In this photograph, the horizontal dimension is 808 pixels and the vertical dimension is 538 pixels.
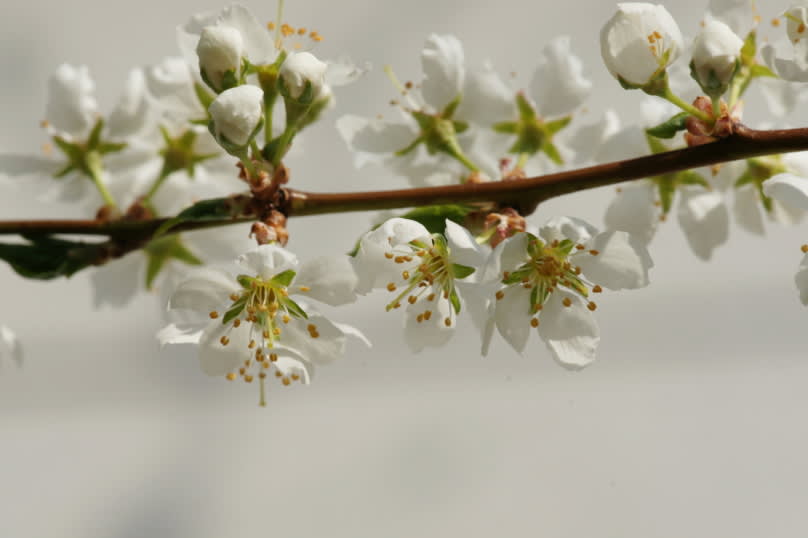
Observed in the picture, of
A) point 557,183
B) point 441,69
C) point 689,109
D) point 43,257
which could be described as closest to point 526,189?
point 557,183

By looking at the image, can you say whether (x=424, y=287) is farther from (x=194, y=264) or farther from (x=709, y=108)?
(x=194, y=264)

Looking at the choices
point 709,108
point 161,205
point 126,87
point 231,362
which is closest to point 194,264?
point 161,205

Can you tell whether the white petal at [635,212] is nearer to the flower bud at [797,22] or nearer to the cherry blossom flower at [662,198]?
the cherry blossom flower at [662,198]

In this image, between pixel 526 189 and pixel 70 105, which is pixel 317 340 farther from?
pixel 70 105

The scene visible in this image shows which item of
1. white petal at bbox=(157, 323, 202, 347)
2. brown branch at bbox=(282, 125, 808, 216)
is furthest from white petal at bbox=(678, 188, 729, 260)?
white petal at bbox=(157, 323, 202, 347)

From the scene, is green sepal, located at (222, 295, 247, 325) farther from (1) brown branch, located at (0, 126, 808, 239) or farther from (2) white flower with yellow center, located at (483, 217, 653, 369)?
(2) white flower with yellow center, located at (483, 217, 653, 369)
